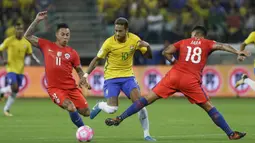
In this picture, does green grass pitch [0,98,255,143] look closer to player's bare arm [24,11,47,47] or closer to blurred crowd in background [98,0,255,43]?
player's bare arm [24,11,47,47]

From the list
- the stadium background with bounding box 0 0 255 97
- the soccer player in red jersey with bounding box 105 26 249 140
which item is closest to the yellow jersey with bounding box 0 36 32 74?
the stadium background with bounding box 0 0 255 97

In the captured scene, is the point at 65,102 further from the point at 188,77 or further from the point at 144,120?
the point at 188,77

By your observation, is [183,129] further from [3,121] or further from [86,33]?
[86,33]

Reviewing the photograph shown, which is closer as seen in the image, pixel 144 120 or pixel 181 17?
pixel 144 120

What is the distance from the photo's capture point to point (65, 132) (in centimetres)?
1738

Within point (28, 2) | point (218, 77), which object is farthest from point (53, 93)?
point (28, 2)

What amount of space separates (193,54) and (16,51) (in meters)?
9.68

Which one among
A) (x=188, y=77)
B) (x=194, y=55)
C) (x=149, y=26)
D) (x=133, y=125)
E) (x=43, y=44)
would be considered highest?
(x=43, y=44)

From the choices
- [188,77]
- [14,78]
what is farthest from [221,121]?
[14,78]

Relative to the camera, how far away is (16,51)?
24.1 m

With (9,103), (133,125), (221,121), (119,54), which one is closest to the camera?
(221,121)

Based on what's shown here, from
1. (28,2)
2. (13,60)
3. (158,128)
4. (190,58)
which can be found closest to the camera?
(190,58)

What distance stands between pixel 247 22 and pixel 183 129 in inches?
691

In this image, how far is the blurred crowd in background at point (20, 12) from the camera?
1336 inches
